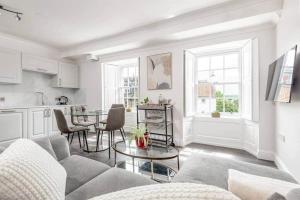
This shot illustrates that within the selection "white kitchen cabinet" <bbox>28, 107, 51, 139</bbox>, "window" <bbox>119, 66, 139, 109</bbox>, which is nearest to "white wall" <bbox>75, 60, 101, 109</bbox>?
"window" <bbox>119, 66, 139, 109</bbox>

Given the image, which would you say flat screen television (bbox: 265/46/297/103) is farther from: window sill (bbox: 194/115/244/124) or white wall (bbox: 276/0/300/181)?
window sill (bbox: 194/115/244/124)

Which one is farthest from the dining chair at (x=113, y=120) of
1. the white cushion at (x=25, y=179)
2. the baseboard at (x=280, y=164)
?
the baseboard at (x=280, y=164)

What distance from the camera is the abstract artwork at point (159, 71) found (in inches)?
153

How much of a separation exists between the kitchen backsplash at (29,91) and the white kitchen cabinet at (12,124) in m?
0.62

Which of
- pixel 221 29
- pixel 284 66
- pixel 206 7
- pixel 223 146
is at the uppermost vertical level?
pixel 206 7

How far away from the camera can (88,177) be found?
1.37 m

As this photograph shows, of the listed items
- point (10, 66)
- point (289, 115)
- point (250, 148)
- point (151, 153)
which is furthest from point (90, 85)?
point (289, 115)

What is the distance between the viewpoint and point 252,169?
128 centimetres

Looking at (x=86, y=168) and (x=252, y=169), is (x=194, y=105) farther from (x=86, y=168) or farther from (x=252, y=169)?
(x=86, y=168)

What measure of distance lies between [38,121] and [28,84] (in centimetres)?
119

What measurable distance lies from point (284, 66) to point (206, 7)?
162 centimetres

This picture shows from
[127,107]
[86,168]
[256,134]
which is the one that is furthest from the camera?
[127,107]

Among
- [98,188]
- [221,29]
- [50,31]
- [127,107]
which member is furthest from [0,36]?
[221,29]

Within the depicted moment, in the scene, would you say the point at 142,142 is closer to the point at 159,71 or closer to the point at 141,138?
the point at 141,138
